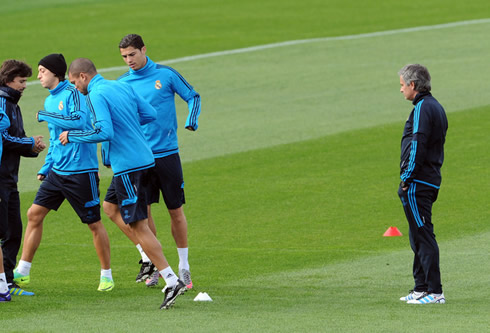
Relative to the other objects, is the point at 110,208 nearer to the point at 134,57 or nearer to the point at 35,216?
the point at 35,216

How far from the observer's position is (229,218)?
47.3 feet

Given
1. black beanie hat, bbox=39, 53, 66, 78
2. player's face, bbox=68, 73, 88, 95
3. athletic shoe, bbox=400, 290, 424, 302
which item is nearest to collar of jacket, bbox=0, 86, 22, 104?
black beanie hat, bbox=39, 53, 66, 78

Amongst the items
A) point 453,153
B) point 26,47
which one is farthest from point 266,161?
point 26,47

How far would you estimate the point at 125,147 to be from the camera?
9.20 m

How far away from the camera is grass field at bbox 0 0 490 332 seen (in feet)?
29.1

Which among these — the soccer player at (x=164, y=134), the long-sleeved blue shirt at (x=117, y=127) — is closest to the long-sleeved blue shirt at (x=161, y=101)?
the soccer player at (x=164, y=134)

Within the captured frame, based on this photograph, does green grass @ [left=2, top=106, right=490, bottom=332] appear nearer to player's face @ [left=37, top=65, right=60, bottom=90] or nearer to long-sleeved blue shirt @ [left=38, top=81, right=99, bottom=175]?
long-sleeved blue shirt @ [left=38, top=81, right=99, bottom=175]

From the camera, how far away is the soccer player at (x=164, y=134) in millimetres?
10469

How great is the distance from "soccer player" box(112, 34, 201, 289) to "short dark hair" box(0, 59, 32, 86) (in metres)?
1.05

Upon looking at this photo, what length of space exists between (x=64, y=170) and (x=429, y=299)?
3.80 metres

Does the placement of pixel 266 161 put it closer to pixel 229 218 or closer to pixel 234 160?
pixel 234 160

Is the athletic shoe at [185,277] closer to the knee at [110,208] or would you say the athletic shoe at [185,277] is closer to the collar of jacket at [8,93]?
the knee at [110,208]

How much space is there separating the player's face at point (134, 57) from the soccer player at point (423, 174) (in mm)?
2783

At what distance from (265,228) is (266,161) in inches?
171
